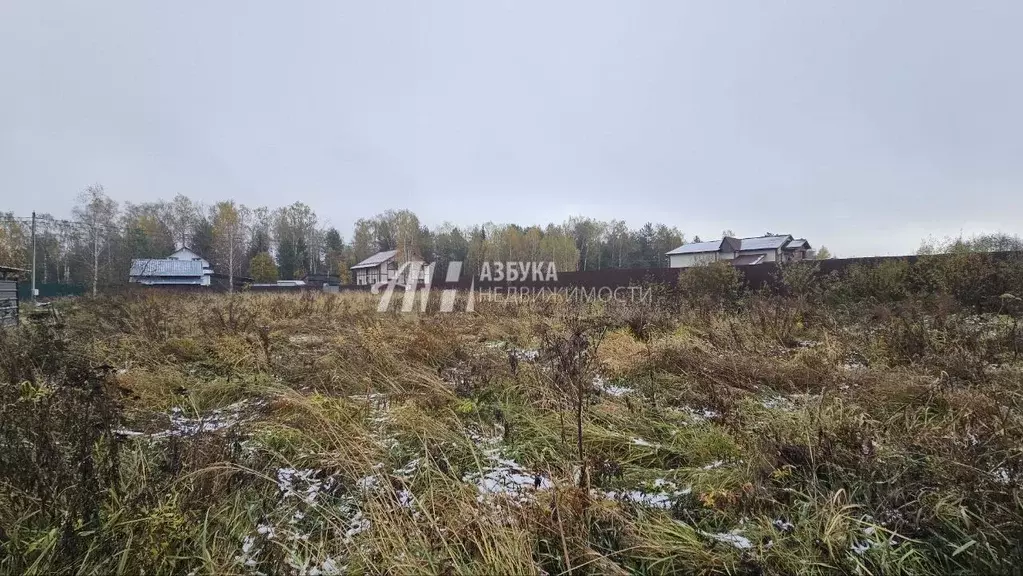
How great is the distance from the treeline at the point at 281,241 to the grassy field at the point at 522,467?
32.1 m

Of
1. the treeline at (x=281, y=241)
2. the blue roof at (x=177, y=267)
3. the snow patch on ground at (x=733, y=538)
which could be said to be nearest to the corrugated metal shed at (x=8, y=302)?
the snow patch on ground at (x=733, y=538)

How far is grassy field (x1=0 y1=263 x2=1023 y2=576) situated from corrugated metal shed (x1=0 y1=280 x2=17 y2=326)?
18.3ft

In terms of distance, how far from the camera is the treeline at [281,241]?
32250mm

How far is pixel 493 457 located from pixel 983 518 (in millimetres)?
2015

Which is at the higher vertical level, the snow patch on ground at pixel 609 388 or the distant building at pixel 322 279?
the distant building at pixel 322 279

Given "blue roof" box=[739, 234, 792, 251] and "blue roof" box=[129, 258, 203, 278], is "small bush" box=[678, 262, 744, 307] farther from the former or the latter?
"blue roof" box=[129, 258, 203, 278]

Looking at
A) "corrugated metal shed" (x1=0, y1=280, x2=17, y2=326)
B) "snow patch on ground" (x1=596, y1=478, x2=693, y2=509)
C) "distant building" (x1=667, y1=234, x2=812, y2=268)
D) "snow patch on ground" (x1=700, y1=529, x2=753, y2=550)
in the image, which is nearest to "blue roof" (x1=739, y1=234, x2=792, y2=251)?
"distant building" (x1=667, y1=234, x2=812, y2=268)

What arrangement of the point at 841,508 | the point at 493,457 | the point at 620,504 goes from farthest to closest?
1. the point at 493,457
2. the point at 620,504
3. the point at 841,508

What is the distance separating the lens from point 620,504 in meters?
1.66

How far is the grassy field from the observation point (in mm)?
1377

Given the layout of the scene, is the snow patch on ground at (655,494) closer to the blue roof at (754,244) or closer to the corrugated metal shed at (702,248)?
the corrugated metal shed at (702,248)

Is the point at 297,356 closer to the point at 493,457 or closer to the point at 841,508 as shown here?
the point at 493,457

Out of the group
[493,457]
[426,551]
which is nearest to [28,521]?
[426,551]

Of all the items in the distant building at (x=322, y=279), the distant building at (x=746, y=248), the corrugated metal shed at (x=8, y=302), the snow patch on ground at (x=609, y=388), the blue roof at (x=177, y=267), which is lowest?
the snow patch on ground at (x=609, y=388)
